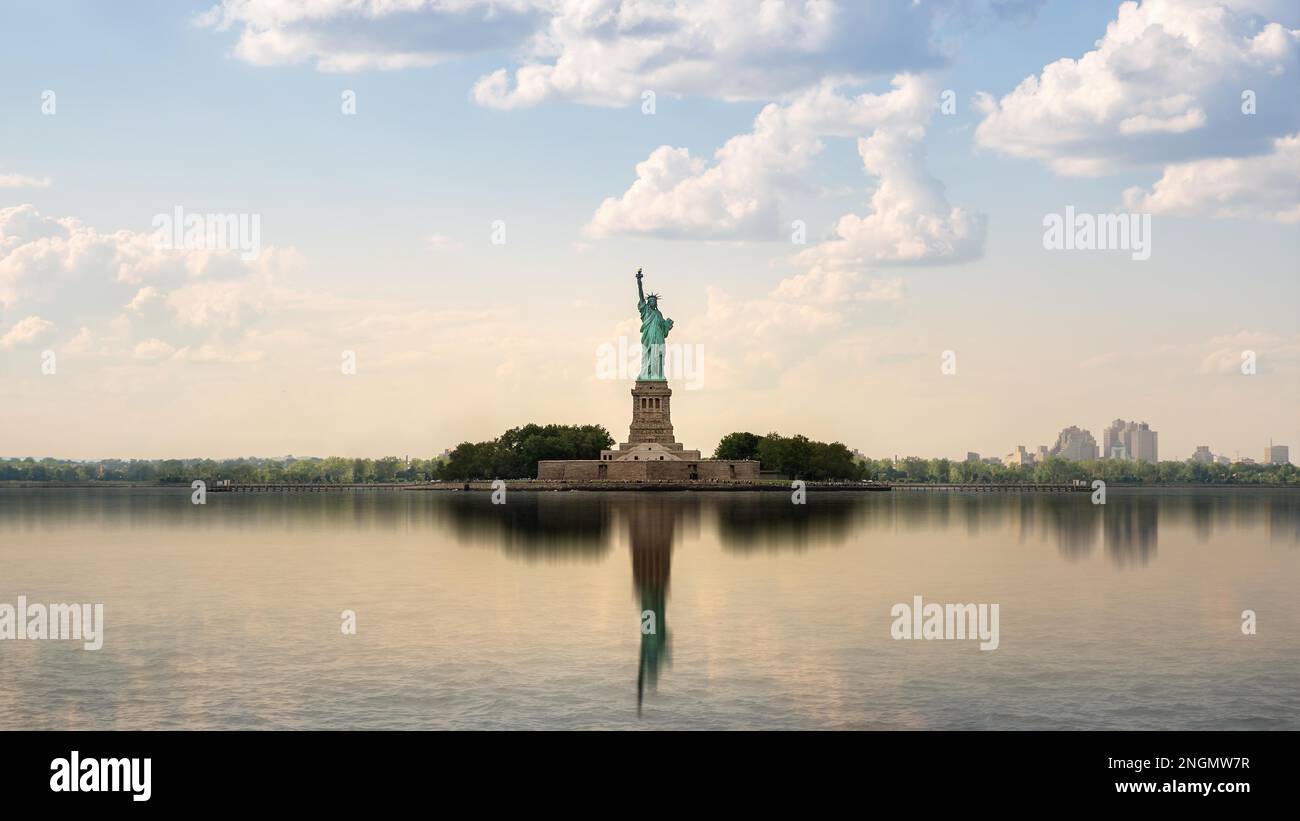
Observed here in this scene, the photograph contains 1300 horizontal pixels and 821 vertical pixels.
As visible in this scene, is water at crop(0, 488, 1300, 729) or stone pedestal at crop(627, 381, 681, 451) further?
stone pedestal at crop(627, 381, 681, 451)

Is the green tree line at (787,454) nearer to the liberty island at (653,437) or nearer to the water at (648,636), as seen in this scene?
the liberty island at (653,437)

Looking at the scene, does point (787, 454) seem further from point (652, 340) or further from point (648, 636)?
point (648, 636)

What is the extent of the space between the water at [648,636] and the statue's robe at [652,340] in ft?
225

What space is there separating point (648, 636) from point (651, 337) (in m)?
99.5

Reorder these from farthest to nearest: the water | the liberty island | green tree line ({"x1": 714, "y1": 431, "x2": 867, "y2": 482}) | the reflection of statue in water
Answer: green tree line ({"x1": 714, "y1": 431, "x2": 867, "y2": 482}), the liberty island, the reflection of statue in water, the water

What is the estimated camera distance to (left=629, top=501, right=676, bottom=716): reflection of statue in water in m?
23.2

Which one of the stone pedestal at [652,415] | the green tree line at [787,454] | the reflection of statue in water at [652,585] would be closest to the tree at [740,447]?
the green tree line at [787,454]

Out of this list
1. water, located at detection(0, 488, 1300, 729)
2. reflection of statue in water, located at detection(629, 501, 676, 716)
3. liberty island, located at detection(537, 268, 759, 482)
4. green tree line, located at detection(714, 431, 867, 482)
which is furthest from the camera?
green tree line, located at detection(714, 431, 867, 482)

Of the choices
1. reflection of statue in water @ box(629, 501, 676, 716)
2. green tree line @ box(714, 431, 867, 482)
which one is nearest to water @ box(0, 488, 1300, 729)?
reflection of statue in water @ box(629, 501, 676, 716)

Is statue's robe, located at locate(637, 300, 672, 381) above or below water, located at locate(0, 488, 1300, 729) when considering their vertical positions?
above

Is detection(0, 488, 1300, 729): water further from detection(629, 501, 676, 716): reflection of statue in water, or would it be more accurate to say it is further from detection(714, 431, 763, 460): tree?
detection(714, 431, 763, 460): tree

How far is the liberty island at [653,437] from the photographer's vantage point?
4924 inches

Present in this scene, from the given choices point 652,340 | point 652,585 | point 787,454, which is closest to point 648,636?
point 652,585
